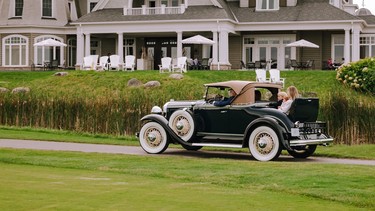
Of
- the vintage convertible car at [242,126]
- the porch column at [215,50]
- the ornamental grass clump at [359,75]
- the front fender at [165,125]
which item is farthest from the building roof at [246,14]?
the vintage convertible car at [242,126]

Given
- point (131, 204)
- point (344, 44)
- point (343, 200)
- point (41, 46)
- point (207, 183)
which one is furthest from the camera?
point (41, 46)

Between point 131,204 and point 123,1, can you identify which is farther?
point 123,1

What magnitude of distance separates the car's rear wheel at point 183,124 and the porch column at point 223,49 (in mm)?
29191

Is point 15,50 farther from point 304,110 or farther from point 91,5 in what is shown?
point 304,110

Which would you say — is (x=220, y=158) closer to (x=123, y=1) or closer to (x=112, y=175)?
(x=112, y=175)

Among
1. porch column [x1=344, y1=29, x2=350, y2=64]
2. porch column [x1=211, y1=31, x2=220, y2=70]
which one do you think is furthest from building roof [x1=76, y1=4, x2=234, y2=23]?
porch column [x1=344, y1=29, x2=350, y2=64]

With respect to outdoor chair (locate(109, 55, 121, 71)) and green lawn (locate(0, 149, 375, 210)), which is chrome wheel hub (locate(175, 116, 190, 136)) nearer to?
green lawn (locate(0, 149, 375, 210))

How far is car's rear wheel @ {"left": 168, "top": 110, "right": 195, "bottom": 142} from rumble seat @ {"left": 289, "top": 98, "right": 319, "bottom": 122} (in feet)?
8.20

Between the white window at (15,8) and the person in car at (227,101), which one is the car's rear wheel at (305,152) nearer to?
the person in car at (227,101)

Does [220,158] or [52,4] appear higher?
[52,4]

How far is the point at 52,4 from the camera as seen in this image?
5656 cm

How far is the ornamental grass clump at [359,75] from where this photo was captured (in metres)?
37.0

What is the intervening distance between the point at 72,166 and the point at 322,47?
37.2m

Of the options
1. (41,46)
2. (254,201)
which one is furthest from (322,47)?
(254,201)
